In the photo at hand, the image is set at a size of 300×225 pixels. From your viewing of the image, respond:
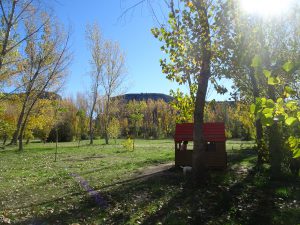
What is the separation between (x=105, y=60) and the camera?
42.8m

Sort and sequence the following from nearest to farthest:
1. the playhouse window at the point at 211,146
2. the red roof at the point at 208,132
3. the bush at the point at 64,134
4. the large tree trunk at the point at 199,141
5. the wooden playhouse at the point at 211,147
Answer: the large tree trunk at the point at 199,141 → the wooden playhouse at the point at 211,147 → the red roof at the point at 208,132 → the playhouse window at the point at 211,146 → the bush at the point at 64,134

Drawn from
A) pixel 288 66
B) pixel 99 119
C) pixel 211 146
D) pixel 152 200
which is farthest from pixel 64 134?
pixel 288 66

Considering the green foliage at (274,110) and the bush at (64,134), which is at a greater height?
the bush at (64,134)

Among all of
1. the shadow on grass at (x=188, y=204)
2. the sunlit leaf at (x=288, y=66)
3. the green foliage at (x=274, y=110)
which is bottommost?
the shadow on grass at (x=188, y=204)

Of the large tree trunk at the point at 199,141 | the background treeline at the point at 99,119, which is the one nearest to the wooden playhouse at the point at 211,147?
the large tree trunk at the point at 199,141

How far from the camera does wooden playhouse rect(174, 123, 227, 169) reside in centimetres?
1416

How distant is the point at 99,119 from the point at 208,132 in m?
65.1

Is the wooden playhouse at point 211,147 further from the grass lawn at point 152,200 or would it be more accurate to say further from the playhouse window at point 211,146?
the grass lawn at point 152,200

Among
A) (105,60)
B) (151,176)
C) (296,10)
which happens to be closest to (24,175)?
(151,176)

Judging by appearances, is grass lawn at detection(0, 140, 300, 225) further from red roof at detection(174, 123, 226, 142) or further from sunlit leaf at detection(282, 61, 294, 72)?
sunlit leaf at detection(282, 61, 294, 72)

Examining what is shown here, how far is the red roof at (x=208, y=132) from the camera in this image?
1432cm

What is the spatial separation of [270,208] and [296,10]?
11.3m

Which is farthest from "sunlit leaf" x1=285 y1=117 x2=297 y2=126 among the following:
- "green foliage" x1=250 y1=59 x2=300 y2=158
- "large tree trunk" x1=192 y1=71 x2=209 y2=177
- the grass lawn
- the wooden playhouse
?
the wooden playhouse

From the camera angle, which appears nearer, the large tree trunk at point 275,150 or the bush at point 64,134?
the large tree trunk at point 275,150
